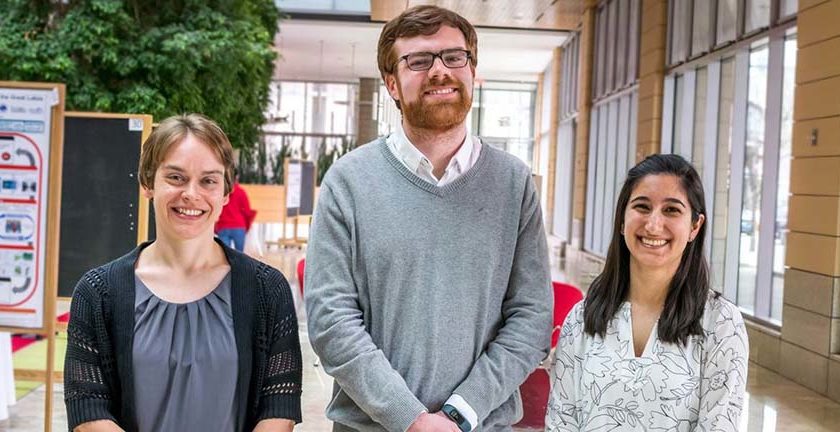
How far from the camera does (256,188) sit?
1958cm

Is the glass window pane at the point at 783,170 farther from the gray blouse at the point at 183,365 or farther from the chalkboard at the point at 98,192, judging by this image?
the gray blouse at the point at 183,365

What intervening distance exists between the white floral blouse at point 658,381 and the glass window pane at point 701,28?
928cm

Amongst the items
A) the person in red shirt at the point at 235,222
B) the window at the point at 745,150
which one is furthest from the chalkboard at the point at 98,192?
the window at the point at 745,150

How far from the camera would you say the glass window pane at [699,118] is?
11422 mm

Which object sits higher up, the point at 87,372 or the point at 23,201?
the point at 23,201

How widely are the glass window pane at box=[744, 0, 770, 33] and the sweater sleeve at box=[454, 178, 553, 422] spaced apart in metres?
7.52

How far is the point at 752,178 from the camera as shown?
31.2 ft

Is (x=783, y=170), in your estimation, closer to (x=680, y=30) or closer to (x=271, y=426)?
(x=680, y=30)

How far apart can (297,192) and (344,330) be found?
13.7 m

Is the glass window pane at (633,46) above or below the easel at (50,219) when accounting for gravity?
above

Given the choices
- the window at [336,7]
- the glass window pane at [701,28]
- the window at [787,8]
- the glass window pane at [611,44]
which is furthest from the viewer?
the window at [336,7]

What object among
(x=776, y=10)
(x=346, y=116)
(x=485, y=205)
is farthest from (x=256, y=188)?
(x=485, y=205)

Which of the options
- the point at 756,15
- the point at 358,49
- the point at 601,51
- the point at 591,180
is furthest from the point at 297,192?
the point at 358,49

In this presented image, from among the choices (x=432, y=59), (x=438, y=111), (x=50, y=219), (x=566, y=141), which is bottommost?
(x=50, y=219)
